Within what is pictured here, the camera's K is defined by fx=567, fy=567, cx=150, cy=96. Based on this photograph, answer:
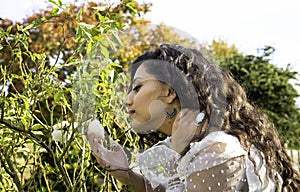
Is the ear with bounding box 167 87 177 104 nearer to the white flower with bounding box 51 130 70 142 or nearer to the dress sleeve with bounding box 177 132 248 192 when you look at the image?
the dress sleeve with bounding box 177 132 248 192

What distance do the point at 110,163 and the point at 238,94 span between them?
0.43 metres

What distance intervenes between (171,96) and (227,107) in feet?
0.60

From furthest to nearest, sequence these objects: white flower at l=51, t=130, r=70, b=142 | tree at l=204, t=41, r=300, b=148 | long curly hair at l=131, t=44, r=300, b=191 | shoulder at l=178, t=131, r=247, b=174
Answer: tree at l=204, t=41, r=300, b=148 → white flower at l=51, t=130, r=70, b=142 → long curly hair at l=131, t=44, r=300, b=191 → shoulder at l=178, t=131, r=247, b=174

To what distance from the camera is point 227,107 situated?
160cm

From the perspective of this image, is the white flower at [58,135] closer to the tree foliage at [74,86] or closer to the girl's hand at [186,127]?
the tree foliage at [74,86]

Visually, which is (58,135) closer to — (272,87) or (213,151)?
(213,151)

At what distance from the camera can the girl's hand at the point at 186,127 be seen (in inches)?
59.0

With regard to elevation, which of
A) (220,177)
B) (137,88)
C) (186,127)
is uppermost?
(137,88)

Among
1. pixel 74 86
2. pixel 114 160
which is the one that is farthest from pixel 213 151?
pixel 74 86

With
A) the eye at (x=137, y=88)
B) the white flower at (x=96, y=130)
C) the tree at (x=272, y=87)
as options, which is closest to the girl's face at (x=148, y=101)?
the eye at (x=137, y=88)

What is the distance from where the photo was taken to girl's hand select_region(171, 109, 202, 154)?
4.92 ft

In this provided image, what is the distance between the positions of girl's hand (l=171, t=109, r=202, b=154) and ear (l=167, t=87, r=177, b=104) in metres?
0.04

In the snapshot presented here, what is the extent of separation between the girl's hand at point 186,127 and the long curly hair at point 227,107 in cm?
3

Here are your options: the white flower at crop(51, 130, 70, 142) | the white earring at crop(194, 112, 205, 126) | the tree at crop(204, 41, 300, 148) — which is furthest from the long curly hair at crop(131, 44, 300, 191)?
the tree at crop(204, 41, 300, 148)
